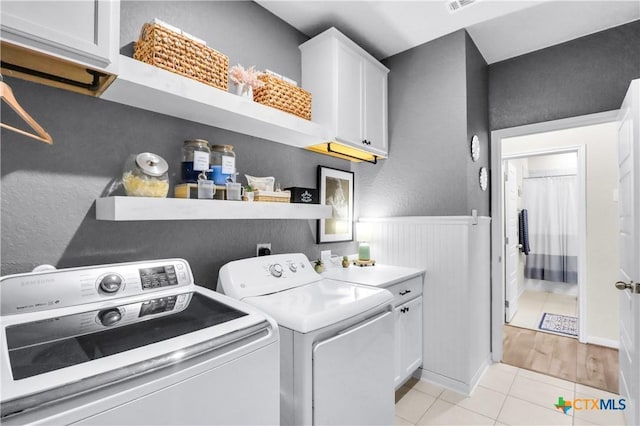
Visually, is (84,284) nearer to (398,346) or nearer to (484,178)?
(398,346)

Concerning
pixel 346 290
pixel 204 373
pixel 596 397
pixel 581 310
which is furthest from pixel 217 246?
pixel 581 310

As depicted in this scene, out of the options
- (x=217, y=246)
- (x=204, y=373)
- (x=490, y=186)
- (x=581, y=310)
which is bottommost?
(x=581, y=310)

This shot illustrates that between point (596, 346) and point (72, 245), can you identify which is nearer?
point (72, 245)

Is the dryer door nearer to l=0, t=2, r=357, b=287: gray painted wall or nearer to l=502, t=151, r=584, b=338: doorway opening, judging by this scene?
l=0, t=2, r=357, b=287: gray painted wall

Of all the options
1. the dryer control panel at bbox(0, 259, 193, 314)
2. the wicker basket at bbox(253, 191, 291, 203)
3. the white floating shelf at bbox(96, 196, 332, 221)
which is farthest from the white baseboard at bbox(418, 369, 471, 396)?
the dryer control panel at bbox(0, 259, 193, 314)

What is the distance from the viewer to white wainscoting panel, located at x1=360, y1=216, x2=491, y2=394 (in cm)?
232

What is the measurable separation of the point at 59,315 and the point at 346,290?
1224 mm

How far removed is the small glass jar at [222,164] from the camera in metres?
1.62

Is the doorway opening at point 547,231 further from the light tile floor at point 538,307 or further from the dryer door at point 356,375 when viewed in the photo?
the dryer door at point 356,375

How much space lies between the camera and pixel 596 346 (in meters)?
3.12

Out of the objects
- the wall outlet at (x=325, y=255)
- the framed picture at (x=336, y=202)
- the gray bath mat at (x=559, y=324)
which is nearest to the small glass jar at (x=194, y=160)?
the framed picture at (x=336, y=202)

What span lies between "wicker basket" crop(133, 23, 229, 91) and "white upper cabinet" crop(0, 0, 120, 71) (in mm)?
216

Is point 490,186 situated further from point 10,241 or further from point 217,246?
point 10,241

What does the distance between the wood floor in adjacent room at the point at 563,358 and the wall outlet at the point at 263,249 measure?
2421 mm
